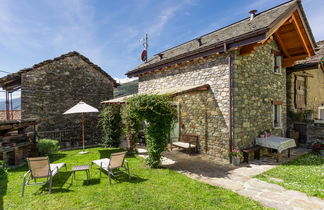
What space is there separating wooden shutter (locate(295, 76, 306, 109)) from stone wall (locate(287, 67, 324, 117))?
323mm

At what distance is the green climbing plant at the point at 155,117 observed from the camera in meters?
7.33

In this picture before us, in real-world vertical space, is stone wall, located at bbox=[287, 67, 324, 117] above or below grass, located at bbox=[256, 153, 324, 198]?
above

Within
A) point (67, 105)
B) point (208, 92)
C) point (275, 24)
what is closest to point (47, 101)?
point (67, 105)

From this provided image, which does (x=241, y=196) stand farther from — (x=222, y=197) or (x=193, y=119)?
(x=193, y=119)

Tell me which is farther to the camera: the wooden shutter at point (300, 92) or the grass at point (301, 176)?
the wooden shutter at point (300, 92)

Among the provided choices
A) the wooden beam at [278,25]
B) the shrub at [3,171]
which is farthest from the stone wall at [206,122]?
the shrub at [3,171]

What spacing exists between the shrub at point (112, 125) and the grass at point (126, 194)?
5.10 meters

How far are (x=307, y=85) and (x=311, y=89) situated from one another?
102cm

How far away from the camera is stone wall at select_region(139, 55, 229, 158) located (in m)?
8.73

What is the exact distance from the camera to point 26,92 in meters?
12.6

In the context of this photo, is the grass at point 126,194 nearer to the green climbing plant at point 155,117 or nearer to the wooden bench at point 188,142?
the green climbing plant at point 155,117

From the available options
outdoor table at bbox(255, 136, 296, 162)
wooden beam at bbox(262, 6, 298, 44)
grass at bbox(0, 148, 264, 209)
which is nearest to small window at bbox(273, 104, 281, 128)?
outdoor table at bbox(255, 136, 296, 162)

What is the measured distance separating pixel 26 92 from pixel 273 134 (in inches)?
695

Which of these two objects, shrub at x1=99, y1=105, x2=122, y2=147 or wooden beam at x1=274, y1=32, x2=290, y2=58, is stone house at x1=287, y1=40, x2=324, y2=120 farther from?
shrub at x1=99, y1=105, x2=122, y2=147
